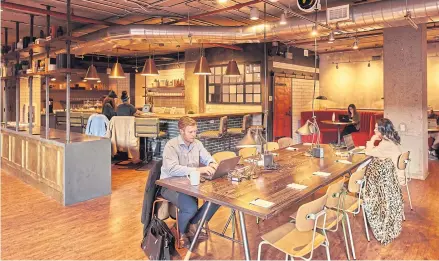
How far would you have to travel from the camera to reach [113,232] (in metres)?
3.77

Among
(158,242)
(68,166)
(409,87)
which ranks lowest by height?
(158,242)

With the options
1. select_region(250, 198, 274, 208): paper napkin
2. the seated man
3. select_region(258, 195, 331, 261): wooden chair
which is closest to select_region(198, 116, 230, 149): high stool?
the seated man

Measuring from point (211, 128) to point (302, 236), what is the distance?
535 cm

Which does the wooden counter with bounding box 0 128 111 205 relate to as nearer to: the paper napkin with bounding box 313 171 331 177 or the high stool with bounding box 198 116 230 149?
the high stool with bounding box 198 116 230 149

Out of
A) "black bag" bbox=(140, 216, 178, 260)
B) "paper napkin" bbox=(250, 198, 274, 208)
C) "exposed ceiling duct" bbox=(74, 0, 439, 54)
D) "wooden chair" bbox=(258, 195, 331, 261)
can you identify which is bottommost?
"black bag" bbox=(140, 216, 178, 260)

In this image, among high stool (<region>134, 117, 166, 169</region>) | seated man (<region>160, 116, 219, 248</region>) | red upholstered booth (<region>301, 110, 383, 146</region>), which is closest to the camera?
seated man (<region>160, 116, 219, 248</region>)

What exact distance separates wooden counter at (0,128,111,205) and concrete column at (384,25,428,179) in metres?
5.00

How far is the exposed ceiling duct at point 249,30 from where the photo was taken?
501cm

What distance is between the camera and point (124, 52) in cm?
1187

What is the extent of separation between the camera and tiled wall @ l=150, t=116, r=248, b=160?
296 inches

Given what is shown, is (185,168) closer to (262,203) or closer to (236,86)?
(262,203)

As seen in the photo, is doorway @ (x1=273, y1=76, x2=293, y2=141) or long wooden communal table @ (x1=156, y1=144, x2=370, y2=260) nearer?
long wooden communal table @ (x1=156, y1=144, x2=370, y2=260)

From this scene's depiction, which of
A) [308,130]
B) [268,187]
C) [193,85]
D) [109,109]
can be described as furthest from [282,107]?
[268,187]

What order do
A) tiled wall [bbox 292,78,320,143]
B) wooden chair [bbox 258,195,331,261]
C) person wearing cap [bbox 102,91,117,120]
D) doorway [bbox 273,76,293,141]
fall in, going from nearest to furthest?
wooden chair [bbox 258,195,331,261], person wearing cap [bbox 102,91,117,120], doorway [bbox 273,76,293,141], tiled wall [bbox 292,78,320,143]
